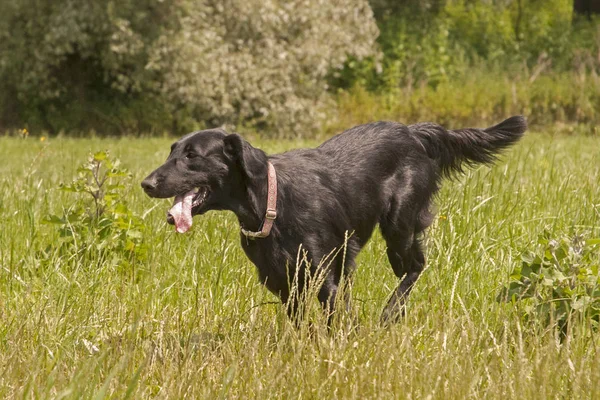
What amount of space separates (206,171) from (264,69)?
14.3m

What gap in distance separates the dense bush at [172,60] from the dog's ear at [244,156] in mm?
13167

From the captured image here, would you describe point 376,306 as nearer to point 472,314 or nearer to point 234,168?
point 472,314

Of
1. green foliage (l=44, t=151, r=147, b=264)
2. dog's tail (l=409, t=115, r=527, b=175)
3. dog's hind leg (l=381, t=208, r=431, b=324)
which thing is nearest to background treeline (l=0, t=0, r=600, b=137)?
green foliage (l=44, t=151, r=147, b=264)

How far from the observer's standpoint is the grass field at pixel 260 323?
2.96m

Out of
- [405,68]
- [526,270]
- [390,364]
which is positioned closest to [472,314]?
[526,270]

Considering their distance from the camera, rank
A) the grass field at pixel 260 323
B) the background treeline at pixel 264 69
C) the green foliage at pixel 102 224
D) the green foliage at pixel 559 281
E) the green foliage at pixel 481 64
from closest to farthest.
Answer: the grass field at pixel 260 323 < the green foliage at pixel 559 281 < the green foliage at pixel 102 224 < the background treeline at pixel 264 69 < the green foliage at pixel 481 64

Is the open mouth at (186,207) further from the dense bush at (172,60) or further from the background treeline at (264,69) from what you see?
the dense bush at (172,60)

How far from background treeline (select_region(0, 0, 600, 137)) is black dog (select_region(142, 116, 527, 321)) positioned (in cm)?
1195

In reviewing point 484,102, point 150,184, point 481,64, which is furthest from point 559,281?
point 481,64

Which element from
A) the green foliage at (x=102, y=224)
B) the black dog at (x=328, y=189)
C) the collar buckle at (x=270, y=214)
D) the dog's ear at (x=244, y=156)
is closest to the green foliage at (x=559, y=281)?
the black dog at (x=328, y=189)

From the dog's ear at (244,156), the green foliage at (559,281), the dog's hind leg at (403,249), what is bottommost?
the dog's hind leg at (403,249)

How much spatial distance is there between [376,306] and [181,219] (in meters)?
0.99

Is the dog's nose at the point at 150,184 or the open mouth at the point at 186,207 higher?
the dog's nose at the point at 150,184

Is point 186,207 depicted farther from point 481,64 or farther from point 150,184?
point 481,64
